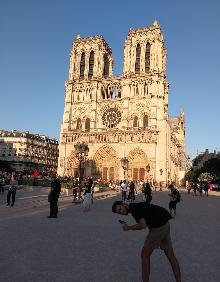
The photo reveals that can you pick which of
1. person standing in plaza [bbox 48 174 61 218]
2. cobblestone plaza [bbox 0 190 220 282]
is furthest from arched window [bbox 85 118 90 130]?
cobblestone plaza [bbox 0 190 220 282]

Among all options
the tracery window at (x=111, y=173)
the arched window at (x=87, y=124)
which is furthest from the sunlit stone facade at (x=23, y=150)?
the tracery window at (x=111, y=173)

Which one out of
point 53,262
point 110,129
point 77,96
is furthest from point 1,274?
point 77,96

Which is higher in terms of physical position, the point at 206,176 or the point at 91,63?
the point at 91,63

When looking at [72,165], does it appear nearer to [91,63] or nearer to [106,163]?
[106,163]

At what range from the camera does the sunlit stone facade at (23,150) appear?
266ft

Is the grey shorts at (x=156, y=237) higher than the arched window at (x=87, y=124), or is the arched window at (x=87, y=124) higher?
the arched window at (x=87, y=124)

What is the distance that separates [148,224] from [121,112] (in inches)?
2118

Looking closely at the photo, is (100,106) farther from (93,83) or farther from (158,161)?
(158,161)

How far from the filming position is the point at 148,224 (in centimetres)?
491

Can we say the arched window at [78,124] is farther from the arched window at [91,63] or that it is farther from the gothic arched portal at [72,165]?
the arched window at [91,63]

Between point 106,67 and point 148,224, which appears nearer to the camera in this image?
point 148,224

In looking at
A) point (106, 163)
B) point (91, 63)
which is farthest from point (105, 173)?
point (91, 63)

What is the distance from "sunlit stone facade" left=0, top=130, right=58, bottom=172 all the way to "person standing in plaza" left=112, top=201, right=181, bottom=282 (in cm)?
7663

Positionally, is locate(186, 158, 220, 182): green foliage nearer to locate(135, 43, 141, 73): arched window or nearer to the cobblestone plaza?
locate(135, 43, 141, 73): arched window
